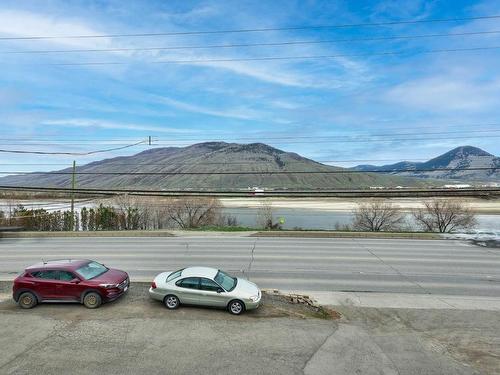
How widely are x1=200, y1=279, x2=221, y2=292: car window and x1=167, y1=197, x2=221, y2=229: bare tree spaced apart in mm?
40949

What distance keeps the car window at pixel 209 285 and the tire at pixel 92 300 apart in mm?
3233

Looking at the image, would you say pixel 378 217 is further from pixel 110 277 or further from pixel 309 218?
pixel 110 277

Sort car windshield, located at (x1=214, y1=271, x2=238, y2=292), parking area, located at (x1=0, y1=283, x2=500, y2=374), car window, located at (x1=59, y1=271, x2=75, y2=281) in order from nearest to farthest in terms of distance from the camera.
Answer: parking area, located at (x1=0, y1=283, x2=500, y2=374)
car windshield, located at (x1=214, y1=271, x2=238, y2=292)
car window, located at (x1=59, y1=271, x2=75, y2=281)

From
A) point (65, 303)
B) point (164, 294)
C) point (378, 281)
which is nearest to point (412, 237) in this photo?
point (378, 281)

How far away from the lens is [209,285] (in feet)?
41.7

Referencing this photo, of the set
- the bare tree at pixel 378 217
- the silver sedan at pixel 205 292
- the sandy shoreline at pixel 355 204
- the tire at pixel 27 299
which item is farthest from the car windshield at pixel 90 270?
the sandy shoreline at pixel 355 204

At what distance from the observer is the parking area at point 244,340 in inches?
345

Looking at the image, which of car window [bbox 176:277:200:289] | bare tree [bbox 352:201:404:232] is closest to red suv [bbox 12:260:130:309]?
car window [bbox 176:277:200:289]

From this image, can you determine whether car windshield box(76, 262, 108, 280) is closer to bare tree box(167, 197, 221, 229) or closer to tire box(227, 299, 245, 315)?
tire box(227, 299, 245, 315)

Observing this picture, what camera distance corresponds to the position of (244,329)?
1100 centimetres

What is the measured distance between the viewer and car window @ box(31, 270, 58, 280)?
13.2 m

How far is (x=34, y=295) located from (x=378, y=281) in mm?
12520

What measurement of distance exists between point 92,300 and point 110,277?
3.18 ft

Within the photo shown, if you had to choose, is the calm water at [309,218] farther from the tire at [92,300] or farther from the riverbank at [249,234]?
the tire at [92,300]
